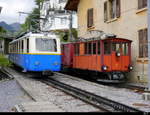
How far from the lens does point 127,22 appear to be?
61.2ft

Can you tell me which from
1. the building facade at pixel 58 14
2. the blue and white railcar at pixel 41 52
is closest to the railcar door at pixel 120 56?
the blue and white railcar at pixel 41 52

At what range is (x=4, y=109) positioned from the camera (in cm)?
896

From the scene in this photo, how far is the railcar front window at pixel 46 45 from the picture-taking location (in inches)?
690

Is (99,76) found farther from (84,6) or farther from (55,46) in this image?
(84,6)

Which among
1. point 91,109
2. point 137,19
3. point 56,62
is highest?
point 137,19

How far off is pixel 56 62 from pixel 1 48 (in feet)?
198

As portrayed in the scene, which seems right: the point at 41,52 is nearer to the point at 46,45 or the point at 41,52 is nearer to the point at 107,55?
the point at 46,45

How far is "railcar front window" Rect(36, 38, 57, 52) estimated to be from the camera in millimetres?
17531

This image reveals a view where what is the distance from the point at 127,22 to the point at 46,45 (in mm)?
5199

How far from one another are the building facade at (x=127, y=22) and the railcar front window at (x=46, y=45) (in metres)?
3.55

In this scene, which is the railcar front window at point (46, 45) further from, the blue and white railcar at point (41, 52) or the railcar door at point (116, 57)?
the railcar door at point (116, 57)

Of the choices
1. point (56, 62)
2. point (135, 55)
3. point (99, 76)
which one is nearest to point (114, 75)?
point (99, 76)

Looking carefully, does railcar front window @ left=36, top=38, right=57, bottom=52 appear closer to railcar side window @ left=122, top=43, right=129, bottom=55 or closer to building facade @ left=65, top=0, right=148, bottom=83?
building facade @ left=65, top=0, right=148, bottom=83

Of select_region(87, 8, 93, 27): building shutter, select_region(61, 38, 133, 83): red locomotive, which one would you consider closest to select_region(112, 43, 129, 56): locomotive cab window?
select_region(61, 38, 133, 83): red locomotive
